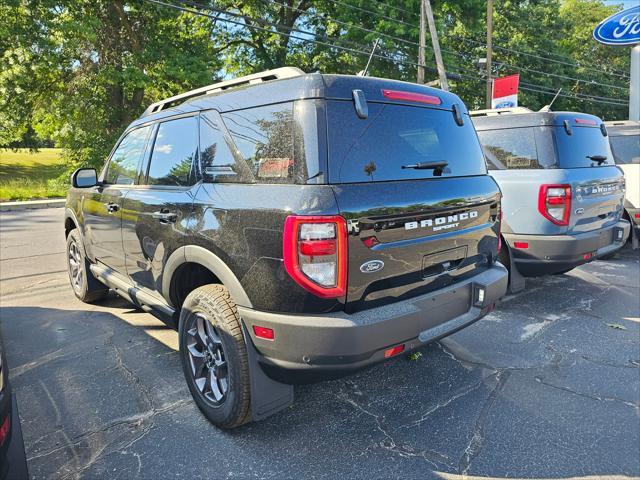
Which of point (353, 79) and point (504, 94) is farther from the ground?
point (504, 94)

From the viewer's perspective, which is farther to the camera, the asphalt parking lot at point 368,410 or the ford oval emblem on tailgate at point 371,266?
the asphalt parking lot at point 368,410

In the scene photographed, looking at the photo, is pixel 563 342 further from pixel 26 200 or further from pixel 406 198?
pixel 26 200

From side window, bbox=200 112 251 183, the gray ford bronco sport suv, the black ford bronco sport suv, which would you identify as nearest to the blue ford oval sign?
the gray ford bronco sport suv

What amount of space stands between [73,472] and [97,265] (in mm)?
2510

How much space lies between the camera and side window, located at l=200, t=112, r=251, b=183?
2.53 meters

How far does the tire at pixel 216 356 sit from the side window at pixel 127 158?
1.54 metres

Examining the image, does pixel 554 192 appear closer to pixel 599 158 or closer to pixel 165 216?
pixel 599 158

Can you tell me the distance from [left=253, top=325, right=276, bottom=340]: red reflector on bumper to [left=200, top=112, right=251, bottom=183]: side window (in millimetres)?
807

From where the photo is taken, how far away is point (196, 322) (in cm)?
279

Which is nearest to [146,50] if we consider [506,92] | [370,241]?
[506,92]

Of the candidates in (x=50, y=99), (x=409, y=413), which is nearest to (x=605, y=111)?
(x=50, y=99)

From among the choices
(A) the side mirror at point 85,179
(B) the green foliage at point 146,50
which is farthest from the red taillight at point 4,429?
(B) the green foliage at point 146,50

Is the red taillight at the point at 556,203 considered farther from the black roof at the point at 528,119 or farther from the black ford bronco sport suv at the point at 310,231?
the black ford bronco sport suv at the point at 310,231

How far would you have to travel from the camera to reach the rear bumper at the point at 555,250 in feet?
14.6
